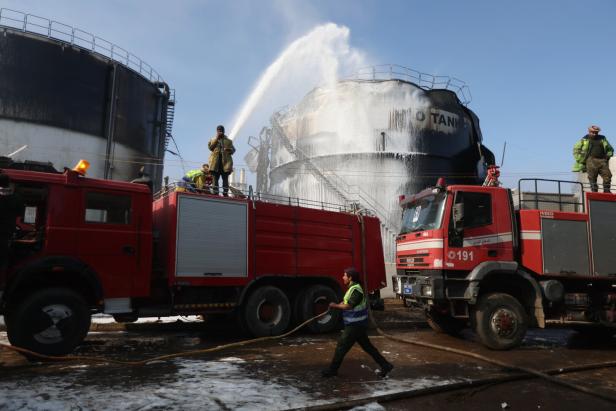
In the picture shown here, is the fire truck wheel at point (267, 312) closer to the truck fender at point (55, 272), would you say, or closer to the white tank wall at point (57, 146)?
the truck fender at point (55, 272)

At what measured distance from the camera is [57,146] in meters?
22.3

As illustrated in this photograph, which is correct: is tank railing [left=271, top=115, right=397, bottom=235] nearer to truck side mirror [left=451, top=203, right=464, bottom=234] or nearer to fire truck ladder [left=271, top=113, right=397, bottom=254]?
fire truck ladder [left=271, top=113, right=397, bottom=254]

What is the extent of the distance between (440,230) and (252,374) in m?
4.63

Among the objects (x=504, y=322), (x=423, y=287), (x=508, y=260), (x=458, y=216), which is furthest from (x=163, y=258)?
(x=508, y=260)

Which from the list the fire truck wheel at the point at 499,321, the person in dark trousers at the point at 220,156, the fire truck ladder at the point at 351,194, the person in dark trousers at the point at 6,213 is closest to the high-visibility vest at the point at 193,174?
the person in dark trousers at the point at 220,156

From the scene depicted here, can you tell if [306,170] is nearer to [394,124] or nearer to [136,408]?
[394,124]

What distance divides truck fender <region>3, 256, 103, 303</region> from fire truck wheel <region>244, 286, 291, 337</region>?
3068 millimetres

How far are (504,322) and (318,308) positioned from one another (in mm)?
3937

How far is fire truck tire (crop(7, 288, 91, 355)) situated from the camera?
675 cm

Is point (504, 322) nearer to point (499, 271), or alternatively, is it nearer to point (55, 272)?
point (499, 271)

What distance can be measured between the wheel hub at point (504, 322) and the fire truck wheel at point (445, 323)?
7.03 feet

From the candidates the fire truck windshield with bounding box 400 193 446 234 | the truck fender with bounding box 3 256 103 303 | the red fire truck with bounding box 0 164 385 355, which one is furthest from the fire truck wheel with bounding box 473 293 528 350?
the truck fender with bounding box 3 256 103 303

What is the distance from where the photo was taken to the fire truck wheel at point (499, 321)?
28.7 ft

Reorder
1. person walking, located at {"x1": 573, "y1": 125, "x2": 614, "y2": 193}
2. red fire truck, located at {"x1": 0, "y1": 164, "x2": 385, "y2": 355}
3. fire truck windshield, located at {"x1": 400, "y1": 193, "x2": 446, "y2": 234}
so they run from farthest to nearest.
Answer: person walking, located at {"x1": 573, "y1": 125, "x2": 614, "y2": 193}, fire truck windshield, located at {"x1": 400, "y1": 193, "x2": 446, "y2": 234}, red fire truck, located at {"x1": 0, "y1": 164, "x2": 385, "y2": 355}
